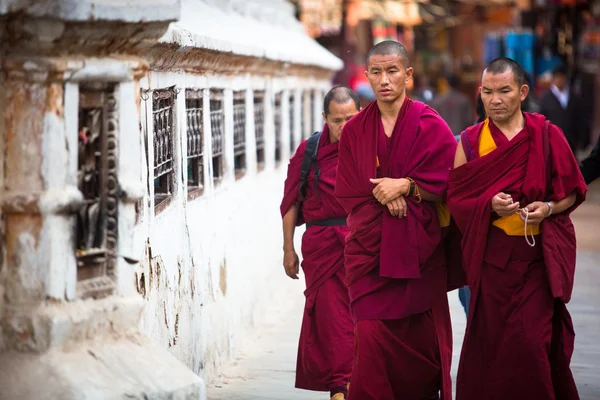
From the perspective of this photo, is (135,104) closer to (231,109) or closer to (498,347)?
(498,347)

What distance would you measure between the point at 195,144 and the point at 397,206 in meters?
1.89

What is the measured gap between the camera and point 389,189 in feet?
17.9

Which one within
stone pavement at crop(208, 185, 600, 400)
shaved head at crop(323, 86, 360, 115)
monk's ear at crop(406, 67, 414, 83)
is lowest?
stone pavement at crop(208, 185, 600, 400)

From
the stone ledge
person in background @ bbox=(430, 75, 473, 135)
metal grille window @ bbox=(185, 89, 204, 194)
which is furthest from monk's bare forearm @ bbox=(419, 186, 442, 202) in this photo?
person in background @ bbox=(430, 75, 473, 135)

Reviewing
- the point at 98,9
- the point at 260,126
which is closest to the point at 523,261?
the point at 98,9

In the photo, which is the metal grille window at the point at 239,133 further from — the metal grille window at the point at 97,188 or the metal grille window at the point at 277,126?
the metal grille window at the point at 97,188

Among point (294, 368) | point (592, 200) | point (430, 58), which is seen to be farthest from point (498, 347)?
point (430, 58)

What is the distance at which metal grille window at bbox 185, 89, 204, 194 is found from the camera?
22.3 feet

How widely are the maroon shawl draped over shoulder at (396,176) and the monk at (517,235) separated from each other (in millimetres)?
137

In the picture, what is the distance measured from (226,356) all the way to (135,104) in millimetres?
3415

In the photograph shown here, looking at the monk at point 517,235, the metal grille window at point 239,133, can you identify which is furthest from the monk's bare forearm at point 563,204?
the metal grille window at point 239,133

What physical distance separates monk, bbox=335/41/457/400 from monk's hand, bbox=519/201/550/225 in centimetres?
41

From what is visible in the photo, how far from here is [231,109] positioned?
8.20 metres

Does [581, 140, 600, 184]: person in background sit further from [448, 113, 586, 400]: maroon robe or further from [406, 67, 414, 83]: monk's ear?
[406, 67, 414, 83]: monk's ear
